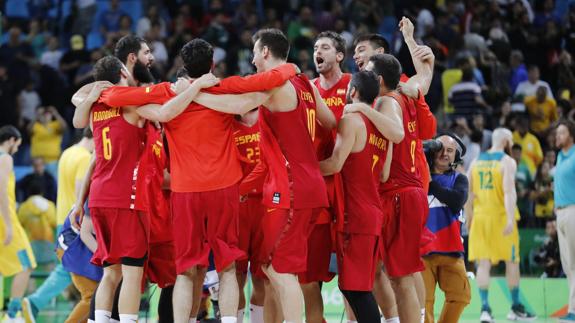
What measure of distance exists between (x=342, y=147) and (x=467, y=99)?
9737 mm

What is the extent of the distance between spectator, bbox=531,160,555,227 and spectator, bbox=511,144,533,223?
11cm

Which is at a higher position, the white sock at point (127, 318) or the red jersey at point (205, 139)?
the red jersey at point (205, 139)

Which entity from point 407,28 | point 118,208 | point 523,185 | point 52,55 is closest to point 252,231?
point 118,208

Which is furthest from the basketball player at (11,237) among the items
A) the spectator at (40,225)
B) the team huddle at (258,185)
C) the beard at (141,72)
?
the beard at (141,72)

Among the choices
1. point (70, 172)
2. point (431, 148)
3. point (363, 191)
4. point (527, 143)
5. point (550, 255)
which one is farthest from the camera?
point (527, 143)

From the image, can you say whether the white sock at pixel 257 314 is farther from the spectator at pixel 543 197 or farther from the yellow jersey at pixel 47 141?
the yellow jersey at pixel 47 141

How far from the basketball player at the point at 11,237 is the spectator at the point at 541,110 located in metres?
9.40

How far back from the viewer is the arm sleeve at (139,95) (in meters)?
7.29

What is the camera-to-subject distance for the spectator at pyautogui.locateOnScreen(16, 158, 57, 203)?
49.4ft

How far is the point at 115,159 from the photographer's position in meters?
7.54

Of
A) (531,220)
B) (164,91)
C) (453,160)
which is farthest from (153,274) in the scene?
(531,220)

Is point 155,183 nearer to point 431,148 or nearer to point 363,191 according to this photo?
point 363,191

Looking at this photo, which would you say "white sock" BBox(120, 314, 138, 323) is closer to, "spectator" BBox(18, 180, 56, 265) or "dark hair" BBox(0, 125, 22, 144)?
"dark hair" BBox(0, 125, 22, 144)

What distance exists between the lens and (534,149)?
1628cm
